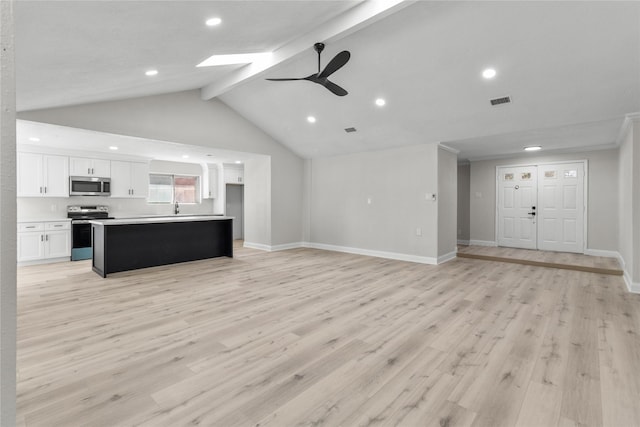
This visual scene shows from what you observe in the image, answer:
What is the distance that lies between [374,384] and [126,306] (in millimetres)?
3036

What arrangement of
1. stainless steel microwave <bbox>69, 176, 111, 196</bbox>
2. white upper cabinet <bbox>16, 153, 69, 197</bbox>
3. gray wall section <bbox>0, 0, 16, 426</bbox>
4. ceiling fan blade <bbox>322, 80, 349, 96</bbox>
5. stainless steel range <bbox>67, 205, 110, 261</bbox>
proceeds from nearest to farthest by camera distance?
gray wall section <bbox>0, 0, 16, 426</bbox>
ceiling fan blade <bbox>322, 80, 349, 96</bbox>
white upper cabinet <bbox>16, 153, 69, 197</bbox>
stainless steel range <bbox>67, 205, 110, 261</bbox>
stainless steel microwave <bbox>69, 176, 111, 196</bbox>

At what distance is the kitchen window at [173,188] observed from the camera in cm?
859

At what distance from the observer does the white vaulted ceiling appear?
2727 mm

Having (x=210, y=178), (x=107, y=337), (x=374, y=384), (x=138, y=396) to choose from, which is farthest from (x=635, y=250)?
(x=210, y=178)

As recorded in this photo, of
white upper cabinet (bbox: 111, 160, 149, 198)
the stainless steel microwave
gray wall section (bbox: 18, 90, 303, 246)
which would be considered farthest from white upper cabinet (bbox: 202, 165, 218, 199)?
the stainless steel microwave

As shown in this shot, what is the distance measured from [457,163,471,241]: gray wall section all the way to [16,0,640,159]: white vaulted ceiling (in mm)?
2867

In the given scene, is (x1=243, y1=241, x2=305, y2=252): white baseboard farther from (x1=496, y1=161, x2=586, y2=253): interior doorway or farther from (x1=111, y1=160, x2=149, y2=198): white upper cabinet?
(x1=496, y1=161, x2=586, y2=253): interior doorway

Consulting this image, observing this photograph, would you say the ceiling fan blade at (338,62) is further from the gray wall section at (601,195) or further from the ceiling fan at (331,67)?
the gray wall section at (601,195)

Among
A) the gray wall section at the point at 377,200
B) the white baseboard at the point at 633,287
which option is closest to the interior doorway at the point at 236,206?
the gray wall section at the point at 377,200

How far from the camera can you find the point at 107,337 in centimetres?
281

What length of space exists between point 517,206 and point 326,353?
7469mm

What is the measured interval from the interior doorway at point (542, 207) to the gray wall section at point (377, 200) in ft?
10.5

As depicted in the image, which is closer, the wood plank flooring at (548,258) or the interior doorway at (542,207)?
the wood plank flooring at (548,258)

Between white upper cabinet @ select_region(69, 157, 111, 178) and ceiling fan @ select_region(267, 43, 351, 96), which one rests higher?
ceiling fan @ select_region(267, 43, 351, 96)
